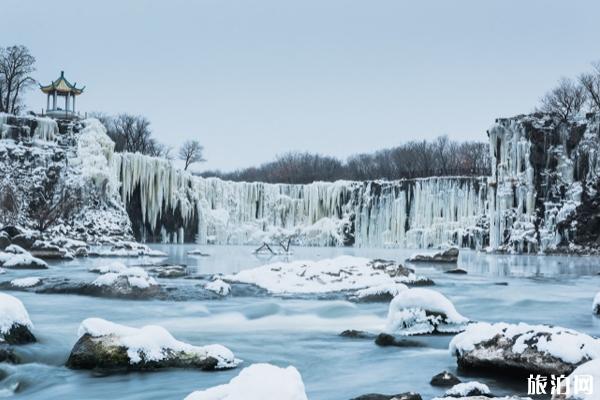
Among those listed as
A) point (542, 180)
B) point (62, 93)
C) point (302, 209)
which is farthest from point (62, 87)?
point (542, 180)

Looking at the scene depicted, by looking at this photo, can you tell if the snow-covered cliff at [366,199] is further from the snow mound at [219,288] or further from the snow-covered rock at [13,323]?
the snow-covered rock at [13,323]

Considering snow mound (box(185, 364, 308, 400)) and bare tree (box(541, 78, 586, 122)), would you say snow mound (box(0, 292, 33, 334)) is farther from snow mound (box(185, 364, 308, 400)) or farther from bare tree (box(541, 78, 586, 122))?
bare tree (box(541, 78, 586, 122))

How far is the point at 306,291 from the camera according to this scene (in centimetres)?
1322

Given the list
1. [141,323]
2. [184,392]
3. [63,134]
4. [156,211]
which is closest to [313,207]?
[156,211]

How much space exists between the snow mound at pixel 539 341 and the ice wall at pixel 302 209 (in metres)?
36.3

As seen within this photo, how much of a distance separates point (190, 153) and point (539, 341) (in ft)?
223

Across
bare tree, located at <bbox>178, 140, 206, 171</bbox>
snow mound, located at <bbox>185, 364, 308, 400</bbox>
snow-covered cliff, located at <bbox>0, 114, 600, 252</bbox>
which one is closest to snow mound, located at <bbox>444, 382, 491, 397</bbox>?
snow mound, located at <bbox>185, 364, 308, 400</bbox>

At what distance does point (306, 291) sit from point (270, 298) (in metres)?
1.11

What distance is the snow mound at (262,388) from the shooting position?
382 cm

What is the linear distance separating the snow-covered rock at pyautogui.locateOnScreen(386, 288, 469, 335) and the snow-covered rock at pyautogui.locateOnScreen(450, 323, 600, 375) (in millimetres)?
1678

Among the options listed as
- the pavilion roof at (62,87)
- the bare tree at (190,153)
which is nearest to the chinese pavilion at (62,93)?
the pavilion roof at (62,87)

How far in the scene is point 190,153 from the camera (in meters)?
72.2

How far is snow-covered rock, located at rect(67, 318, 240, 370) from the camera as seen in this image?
6289 millimetres

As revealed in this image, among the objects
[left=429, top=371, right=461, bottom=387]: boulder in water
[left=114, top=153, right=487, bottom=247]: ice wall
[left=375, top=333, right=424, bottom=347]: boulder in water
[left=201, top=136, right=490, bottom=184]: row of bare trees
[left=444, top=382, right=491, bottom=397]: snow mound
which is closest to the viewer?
[left=444, top=382, right=491, bottom=397]: snow mound
